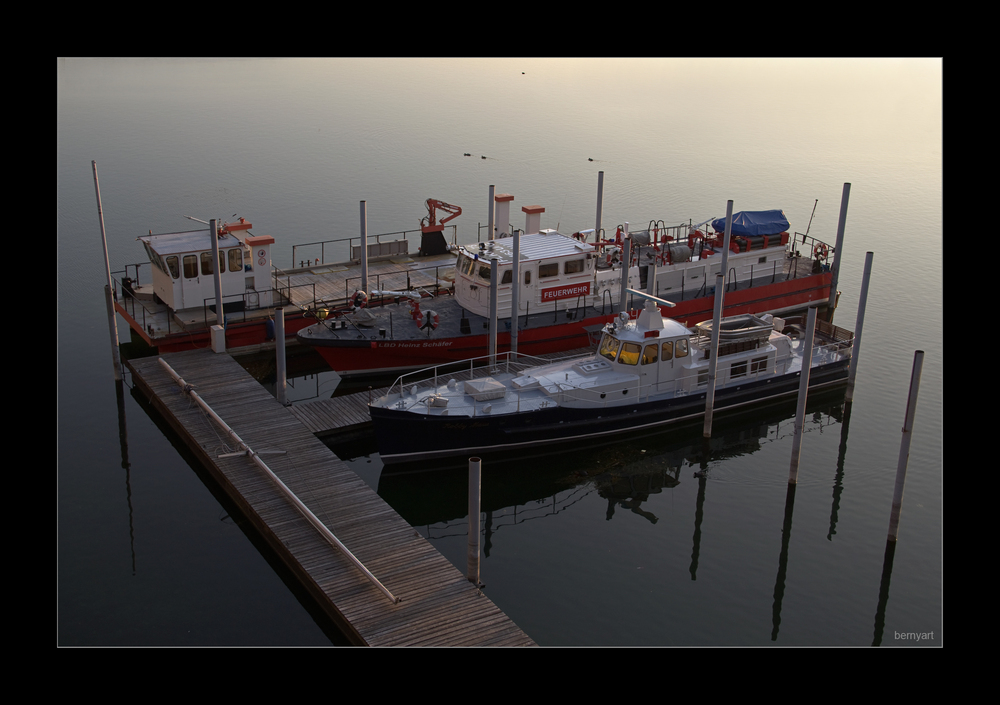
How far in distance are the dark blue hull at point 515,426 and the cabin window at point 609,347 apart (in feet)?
4.83

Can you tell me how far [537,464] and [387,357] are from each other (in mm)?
6617

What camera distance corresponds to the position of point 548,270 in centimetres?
3064

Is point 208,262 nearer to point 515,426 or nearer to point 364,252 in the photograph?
point 364,252

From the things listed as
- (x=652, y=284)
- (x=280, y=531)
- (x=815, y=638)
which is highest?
(x=652, y=284)

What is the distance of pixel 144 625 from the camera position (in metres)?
18.4

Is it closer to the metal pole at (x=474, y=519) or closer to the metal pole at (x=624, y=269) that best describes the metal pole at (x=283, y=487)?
the metal pole at (x=474, y=519)

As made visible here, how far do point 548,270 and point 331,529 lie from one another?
13.3 m

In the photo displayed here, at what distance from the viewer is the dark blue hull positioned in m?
23.9

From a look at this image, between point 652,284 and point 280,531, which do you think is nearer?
point 280,531

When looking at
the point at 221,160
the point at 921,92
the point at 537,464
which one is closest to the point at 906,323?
the point at 537,464

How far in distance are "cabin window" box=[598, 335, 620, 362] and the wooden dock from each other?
7.82m

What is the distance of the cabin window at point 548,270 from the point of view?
30.5 m

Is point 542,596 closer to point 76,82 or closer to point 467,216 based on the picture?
point 467,216

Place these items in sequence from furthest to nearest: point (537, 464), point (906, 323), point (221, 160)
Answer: point (221, 160)
point (906, 323)
point (537, 464)
